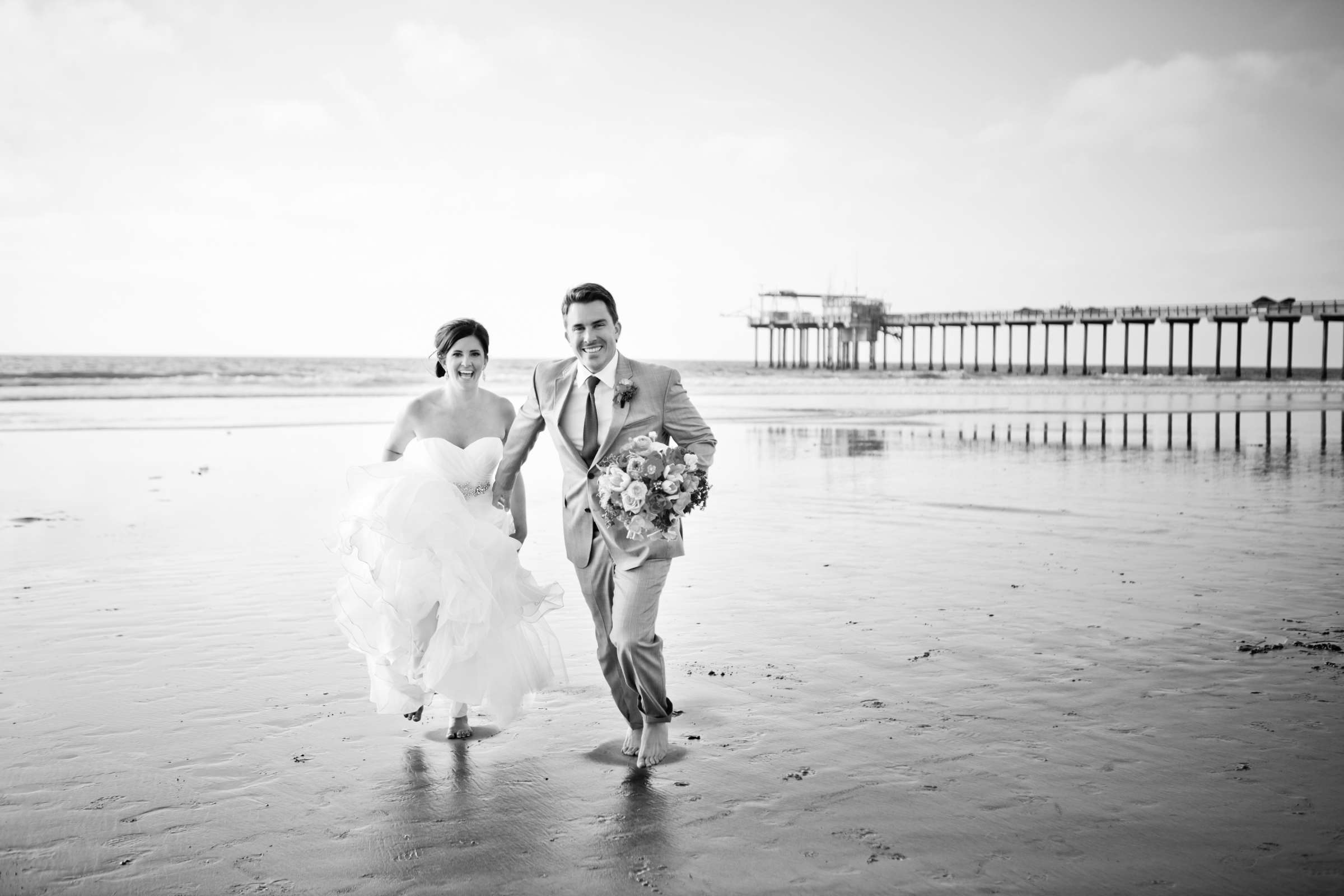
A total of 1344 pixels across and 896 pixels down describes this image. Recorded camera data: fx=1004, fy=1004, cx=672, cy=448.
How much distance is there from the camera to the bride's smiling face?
17.2 feet

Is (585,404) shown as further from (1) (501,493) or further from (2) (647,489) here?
(1) (501,493)

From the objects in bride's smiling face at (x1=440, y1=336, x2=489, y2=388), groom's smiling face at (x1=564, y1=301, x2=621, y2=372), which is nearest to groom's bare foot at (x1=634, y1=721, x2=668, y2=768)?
groom's smiling face at (x1=564, y1=301, x2=621, y2=372)

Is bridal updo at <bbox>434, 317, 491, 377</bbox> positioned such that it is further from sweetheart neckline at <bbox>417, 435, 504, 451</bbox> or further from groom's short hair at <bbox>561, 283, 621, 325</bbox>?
groom's short hair at <bbox>561, 283, 621, 325</bbox>

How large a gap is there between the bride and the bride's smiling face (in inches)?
15.8

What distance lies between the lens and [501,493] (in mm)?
4969

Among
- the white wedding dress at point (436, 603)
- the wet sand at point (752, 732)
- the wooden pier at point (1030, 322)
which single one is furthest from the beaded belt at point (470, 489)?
the wooden pier at point (1030, 322)

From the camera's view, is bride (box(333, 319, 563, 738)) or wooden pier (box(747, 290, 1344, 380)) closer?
bride (box(333, 319, 563, 738))

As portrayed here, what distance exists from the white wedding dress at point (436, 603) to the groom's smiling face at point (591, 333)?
1007 millimetres

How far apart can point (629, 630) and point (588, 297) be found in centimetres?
149

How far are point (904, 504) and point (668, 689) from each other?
7.33 meters

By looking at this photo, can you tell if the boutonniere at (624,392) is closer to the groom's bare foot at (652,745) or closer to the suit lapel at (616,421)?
the suit lapel at (616,421)

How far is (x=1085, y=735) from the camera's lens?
459 centimetres

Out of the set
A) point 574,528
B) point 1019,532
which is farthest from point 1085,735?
point 1019,532

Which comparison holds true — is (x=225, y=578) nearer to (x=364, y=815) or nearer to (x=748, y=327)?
(x=364, y=815)
